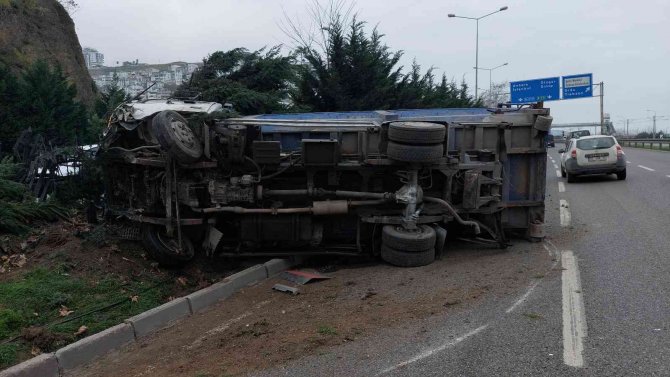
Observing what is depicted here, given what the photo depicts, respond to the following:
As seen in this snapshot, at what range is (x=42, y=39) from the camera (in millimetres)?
25859

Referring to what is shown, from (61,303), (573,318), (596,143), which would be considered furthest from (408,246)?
(596,143)

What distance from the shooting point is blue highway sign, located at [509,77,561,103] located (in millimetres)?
47188

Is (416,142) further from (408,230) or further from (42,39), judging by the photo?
(42,39)

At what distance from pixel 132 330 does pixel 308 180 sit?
3.03m

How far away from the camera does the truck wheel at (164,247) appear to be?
24.4ft

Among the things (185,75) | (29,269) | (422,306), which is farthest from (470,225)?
(185,75)

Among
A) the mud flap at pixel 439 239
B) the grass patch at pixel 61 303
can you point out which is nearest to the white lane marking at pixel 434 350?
the mud flap at pixel 439 239

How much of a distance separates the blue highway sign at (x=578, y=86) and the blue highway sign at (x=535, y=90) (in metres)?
1.03

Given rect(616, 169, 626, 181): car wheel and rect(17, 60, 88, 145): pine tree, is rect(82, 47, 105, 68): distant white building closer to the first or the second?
rect(17, 60, 88, 145): pine tree

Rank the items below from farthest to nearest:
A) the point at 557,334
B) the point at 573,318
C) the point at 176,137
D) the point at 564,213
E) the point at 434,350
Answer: the point at 564,213 < the point at 176,137 < the point at 573,318 < the point at 557,334 < the point at 434,350

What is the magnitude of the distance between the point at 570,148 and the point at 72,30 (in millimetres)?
24058

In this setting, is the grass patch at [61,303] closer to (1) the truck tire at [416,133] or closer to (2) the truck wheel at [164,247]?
(2) the truck wheel at [164,247]

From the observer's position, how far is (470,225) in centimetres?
794

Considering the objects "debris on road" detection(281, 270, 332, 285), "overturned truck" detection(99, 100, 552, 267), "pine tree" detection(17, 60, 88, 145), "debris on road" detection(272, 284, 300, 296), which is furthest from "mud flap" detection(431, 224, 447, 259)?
"pine tree" detection(17, 60, 88, 145)
